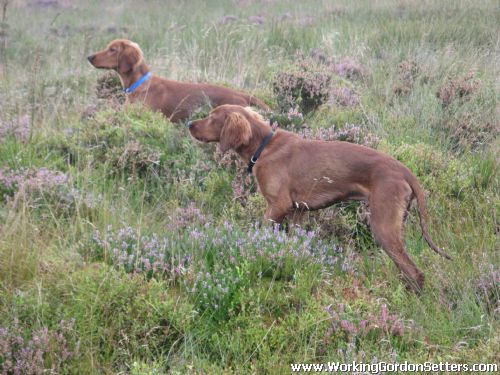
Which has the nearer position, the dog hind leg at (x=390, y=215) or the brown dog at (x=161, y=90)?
the dog hind leg at (x=390, y=215)

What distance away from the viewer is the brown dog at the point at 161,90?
601cm

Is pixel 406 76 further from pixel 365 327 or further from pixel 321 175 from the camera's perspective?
pixel 365 327

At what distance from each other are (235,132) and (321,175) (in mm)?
758

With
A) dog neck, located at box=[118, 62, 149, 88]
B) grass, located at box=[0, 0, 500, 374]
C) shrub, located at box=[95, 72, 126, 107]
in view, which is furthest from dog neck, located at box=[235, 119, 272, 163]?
shrub, located at box=[95, 72, 126, 107]

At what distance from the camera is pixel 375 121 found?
5473 mm

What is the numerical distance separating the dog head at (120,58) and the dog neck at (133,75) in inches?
1.5

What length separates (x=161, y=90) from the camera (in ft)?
21.4

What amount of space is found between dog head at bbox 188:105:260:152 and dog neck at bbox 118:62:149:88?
101 inches

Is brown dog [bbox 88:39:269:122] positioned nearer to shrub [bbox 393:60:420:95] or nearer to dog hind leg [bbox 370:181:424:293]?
shrub [bbox 393:60:420:95]

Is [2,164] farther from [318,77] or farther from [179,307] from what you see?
[318,77]

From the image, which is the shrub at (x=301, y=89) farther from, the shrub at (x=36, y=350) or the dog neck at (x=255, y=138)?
the shrub at (x=36, y=350)

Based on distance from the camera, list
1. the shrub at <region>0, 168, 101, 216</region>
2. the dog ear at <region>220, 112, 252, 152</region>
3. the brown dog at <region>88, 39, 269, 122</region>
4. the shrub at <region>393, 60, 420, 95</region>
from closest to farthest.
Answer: the shrub at <region>0, 168, 101, 216</region> → the dog ear at <region>220, 112, 252, 152</region> → the brown dog at <region>88, 39, 269, 122</region> → the shrub at <region>393, 60, 420, 95</region>

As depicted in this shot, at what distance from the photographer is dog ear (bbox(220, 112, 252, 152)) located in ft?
13.6

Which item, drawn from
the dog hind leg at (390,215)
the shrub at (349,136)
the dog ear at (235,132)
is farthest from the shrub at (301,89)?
the dog hind leg at (390,215)
